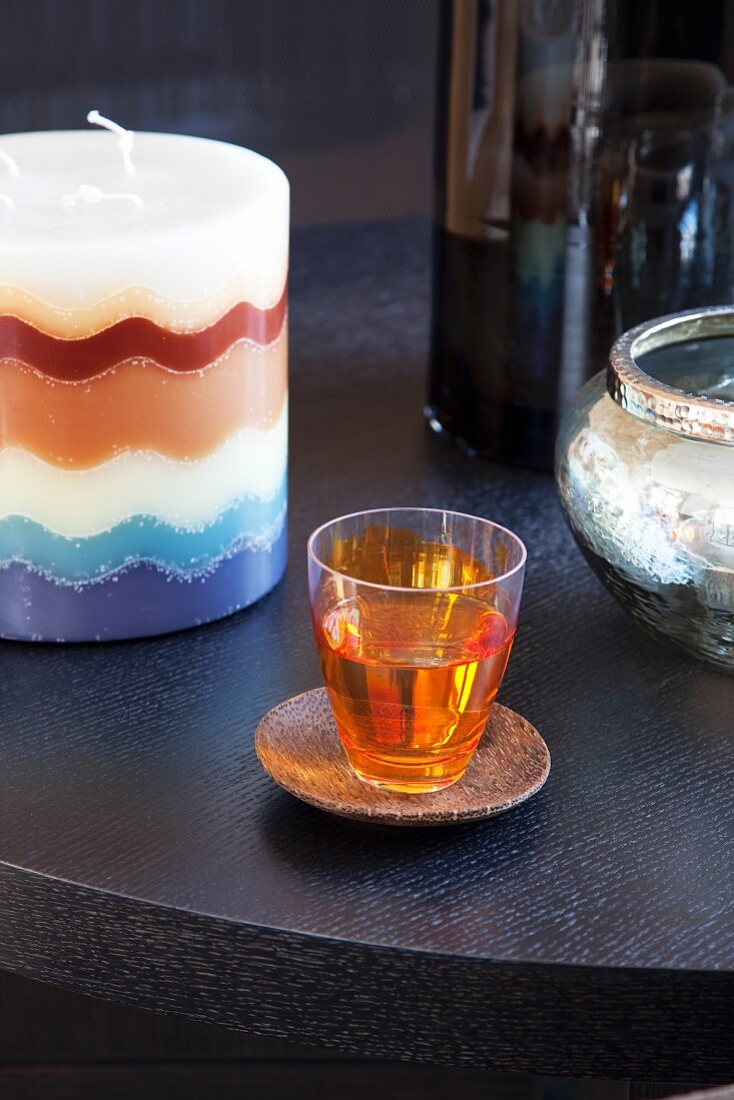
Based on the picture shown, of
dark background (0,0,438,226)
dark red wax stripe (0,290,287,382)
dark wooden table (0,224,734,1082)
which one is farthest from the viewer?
dark background (0,0,438,226)

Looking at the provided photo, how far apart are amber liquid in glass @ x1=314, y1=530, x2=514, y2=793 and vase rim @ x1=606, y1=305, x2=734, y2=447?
0.26 ft

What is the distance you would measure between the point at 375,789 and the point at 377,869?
0.08 ft

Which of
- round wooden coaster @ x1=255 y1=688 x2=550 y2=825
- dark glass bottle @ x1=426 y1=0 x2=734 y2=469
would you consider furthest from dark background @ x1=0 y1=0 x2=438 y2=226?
round wooden coaster @ x1=255 y1=688 x2=550 y2=825

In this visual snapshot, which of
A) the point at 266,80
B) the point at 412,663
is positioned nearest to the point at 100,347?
the point at 412,663

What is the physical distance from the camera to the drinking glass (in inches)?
15.1

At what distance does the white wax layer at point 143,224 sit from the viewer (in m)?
0.44

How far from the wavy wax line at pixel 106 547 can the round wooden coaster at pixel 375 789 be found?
2.8 inches

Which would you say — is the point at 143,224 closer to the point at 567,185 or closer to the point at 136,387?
the point at 136,387

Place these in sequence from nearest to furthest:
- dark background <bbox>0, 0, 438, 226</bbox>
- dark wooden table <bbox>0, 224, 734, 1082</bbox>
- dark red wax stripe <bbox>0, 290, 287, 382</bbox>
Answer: dark wooden table <bbox>0, 224, 734, 1082</bbox> < dark red wax stripe <bbox>0, 290, 287, 382</bbox> < dark background <bbox>0, 0, 438, 226</bbox>

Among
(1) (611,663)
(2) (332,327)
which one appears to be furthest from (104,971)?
(2) (332,327)

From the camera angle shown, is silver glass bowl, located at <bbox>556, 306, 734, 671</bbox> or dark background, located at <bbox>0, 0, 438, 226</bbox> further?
dark background, located at <bbox>0, 0, 438, 226</bbox>

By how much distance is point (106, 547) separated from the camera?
18.6 inches

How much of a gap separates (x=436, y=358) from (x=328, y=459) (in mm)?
64

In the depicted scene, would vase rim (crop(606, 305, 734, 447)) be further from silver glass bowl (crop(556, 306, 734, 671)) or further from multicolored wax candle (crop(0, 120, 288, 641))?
multicolored wax candle (crop(0, 120, 288, 641))
